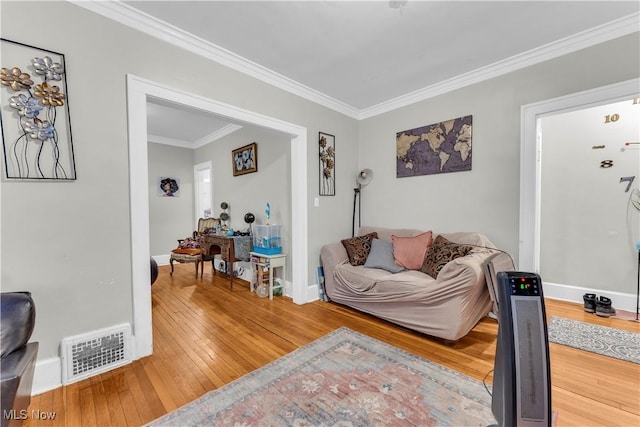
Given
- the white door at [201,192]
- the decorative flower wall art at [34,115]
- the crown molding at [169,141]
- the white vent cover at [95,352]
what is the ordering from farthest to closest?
the white door at [201,192]
the crown molding at [169,141]
the white vent cover at [95,352]
the decorative flower wall art at [34,115]

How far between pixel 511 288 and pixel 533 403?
17.5 inches

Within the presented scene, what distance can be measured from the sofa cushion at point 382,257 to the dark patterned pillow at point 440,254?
303mm

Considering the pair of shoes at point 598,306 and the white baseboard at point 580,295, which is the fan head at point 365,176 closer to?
the white baseboard at point 580,295

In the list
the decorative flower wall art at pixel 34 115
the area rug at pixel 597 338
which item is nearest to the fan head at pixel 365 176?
A: the area rug at pixel 597 338

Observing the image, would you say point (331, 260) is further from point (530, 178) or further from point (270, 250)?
point (530, 178)

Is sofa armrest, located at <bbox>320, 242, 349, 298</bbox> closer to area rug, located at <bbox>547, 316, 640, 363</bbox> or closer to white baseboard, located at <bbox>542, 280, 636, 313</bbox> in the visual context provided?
area rug, located at <bbox>547, 316, 640, 363</bbox>

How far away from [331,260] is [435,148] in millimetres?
1909

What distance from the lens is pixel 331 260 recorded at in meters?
3.12

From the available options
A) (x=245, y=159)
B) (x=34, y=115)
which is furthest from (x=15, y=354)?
(x=245, y=159)

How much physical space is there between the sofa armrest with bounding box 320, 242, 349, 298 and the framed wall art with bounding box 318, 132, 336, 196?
0.76 metres

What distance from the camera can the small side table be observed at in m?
3.32

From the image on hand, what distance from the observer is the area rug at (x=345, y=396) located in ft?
4.58

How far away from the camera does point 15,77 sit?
1514mm

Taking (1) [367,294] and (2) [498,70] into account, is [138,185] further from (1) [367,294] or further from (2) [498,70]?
(2) [498,70]
